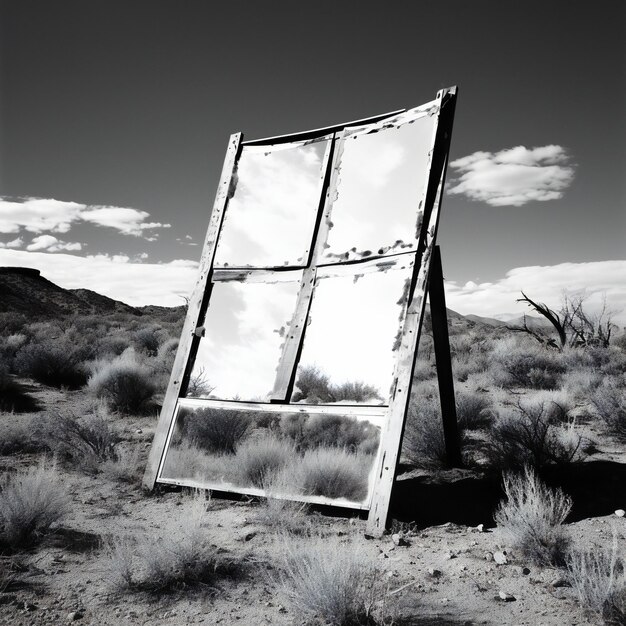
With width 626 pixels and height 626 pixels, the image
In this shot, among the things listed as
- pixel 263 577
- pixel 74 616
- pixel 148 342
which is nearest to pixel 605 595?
pixel 263 577

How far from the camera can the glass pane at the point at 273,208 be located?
387cm

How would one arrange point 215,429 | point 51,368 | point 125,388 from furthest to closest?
point 51,368, point 125,388, point 215,429

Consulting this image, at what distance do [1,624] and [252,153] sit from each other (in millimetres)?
3722

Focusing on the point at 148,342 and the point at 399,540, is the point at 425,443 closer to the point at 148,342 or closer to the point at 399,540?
the point at 399,540

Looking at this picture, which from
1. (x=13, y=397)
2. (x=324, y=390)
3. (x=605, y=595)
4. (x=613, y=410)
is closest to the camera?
(x=605, y=595)

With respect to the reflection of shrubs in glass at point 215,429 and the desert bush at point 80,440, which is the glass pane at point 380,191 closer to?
the reflection of shrubs in glass at point 215,429

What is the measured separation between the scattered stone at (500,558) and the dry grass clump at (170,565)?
1389 mm

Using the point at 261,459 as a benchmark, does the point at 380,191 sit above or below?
above

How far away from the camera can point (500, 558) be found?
257cm

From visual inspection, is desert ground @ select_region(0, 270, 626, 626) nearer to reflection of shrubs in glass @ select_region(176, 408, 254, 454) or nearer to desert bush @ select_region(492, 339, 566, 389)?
reflection of shrubs in glass @ select_region(176, 408, 254, 454)

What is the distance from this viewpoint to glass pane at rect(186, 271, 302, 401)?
3.67 m

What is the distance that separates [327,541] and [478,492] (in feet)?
4.96

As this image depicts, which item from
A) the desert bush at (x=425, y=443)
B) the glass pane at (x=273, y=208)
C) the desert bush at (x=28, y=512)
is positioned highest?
the glass pane at (x=273, y=208)

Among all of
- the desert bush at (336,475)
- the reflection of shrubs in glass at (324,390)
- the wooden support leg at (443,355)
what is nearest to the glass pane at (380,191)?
the wooden support leg at (443,355)
